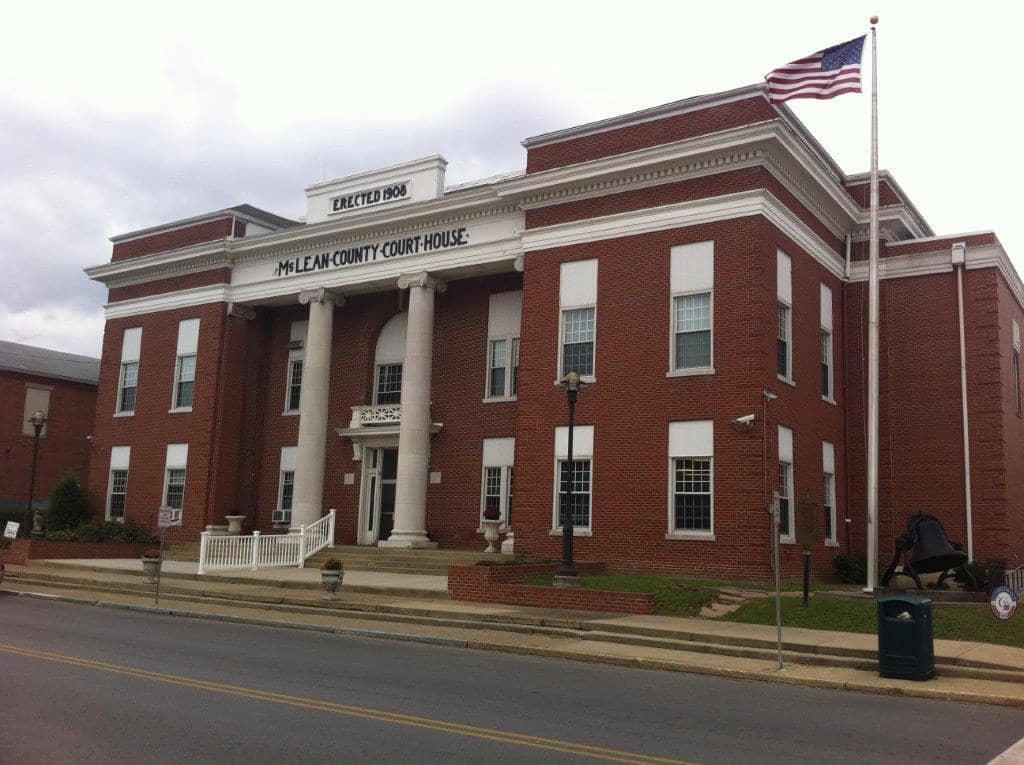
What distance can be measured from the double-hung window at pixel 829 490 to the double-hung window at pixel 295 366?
18506 millimetres

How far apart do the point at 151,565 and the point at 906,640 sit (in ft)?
64.0

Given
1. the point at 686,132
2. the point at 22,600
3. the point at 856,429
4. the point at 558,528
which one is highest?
the point at 686,132

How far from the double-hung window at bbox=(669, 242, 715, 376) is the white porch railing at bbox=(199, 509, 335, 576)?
12.3m

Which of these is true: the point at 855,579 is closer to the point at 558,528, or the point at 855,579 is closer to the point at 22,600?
the point at 558,528

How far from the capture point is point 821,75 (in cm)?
2219

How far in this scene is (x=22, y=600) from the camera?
22.6 meters

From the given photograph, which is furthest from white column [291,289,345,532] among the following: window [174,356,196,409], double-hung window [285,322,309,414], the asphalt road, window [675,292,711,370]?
the asphalt road

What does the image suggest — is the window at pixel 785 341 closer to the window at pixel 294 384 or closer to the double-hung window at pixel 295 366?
the double-hung window at pixel 295 366

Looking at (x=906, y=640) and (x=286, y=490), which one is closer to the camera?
(x=906, y=640)

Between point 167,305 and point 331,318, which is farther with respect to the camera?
point 167,305

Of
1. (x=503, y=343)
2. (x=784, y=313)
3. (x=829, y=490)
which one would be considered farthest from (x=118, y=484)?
(x=829, y=490)

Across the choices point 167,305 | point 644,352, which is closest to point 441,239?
point 644,352

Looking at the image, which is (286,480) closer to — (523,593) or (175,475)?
(175,475)

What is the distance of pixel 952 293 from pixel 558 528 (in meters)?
13.0
